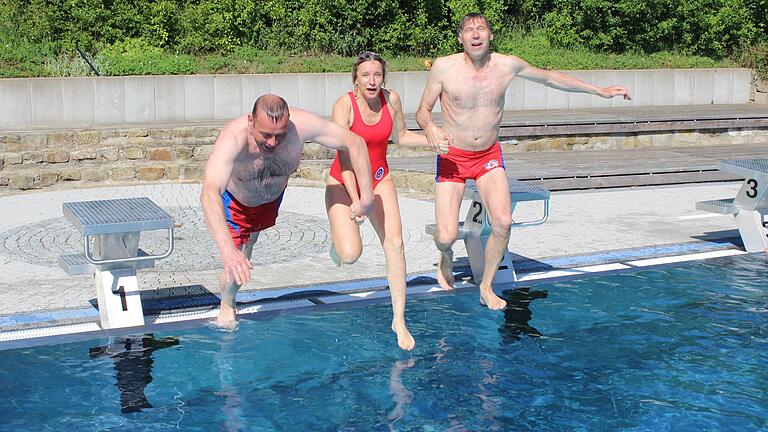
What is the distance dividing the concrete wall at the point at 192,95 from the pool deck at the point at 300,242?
2.74 metres

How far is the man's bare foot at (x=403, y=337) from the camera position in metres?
6.17

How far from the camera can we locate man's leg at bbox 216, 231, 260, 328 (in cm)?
645

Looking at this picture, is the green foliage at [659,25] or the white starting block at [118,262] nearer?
the white starting block at [118,262]

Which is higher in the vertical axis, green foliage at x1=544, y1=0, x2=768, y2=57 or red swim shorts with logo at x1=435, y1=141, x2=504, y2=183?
green foliage at x1=544, y1=0, x2=768, y2=57

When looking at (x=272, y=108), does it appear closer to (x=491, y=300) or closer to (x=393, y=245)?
(x=393, y=245)

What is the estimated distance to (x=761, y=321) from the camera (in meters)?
6.75

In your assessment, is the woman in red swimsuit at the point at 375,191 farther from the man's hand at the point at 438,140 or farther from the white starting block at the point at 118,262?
the white starting block at the point at 118,262

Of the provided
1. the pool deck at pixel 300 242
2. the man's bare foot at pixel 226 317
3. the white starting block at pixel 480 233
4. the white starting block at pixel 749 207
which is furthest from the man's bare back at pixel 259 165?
the white starting block at pixel 749 207

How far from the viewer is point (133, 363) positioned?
5836mm

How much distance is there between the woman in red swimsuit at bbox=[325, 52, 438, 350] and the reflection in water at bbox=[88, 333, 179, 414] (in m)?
1.30

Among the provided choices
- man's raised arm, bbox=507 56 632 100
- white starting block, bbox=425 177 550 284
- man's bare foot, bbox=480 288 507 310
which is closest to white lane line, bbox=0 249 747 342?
white starting block, bbox=425 177 550 284

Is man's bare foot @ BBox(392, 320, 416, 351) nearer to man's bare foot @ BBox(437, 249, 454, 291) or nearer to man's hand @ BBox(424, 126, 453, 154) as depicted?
man's hand @ BBox(424, 126, 453, 154)

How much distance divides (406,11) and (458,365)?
1557 cm

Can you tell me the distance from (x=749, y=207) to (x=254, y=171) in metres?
4.96
